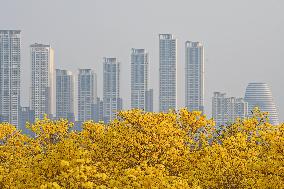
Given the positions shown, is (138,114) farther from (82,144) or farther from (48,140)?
(48,140)

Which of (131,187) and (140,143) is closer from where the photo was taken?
(131,187)

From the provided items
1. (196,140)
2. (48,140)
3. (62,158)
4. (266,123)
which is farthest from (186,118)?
(62,158)

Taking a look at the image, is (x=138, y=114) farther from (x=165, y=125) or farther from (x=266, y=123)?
(x=266, y=123)

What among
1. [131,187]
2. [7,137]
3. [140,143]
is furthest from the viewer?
[7,137]

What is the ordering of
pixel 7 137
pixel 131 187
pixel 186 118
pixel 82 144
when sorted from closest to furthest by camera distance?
pixel 131 187 < pixel 82 144 < pixel 186 118 < pixel 7 137

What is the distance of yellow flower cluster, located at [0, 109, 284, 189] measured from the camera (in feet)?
125

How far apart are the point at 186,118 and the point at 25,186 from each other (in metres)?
19.7

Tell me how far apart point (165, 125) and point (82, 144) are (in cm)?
725

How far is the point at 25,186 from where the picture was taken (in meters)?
40.9

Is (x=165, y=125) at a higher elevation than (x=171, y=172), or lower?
higher

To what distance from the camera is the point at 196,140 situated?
194 feet

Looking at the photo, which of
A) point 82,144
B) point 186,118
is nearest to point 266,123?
point 186,118

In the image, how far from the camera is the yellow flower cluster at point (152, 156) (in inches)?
1506

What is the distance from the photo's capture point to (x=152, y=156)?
47.8 meters
